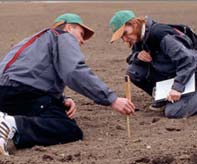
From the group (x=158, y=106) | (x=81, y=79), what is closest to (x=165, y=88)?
(x=158, y=106)

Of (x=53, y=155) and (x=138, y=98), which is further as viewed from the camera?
(x=138, y=98)

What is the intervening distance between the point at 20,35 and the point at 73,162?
1154 cm

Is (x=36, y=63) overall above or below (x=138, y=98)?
above

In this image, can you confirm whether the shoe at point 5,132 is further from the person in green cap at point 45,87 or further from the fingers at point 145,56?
the fingers at point 145,56

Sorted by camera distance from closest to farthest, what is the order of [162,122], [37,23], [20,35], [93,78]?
[93,78] < [162,122] < [20,35] < [37,23]

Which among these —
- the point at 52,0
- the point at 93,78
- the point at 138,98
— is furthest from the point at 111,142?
the point at 52,0

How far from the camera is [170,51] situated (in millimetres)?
7965

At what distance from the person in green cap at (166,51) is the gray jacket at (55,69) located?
113cm

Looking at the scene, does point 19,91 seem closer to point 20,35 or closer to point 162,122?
point 162,122

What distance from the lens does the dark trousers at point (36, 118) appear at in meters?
6.65

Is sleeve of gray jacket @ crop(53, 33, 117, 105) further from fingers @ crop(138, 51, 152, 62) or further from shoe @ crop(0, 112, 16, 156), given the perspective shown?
fingers @ crop(138, 51, 152, 62)

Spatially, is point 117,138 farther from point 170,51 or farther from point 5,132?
point 170,51

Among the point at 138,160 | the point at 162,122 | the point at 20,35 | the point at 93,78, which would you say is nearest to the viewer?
the point at 138,160

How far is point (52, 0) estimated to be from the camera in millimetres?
30625
